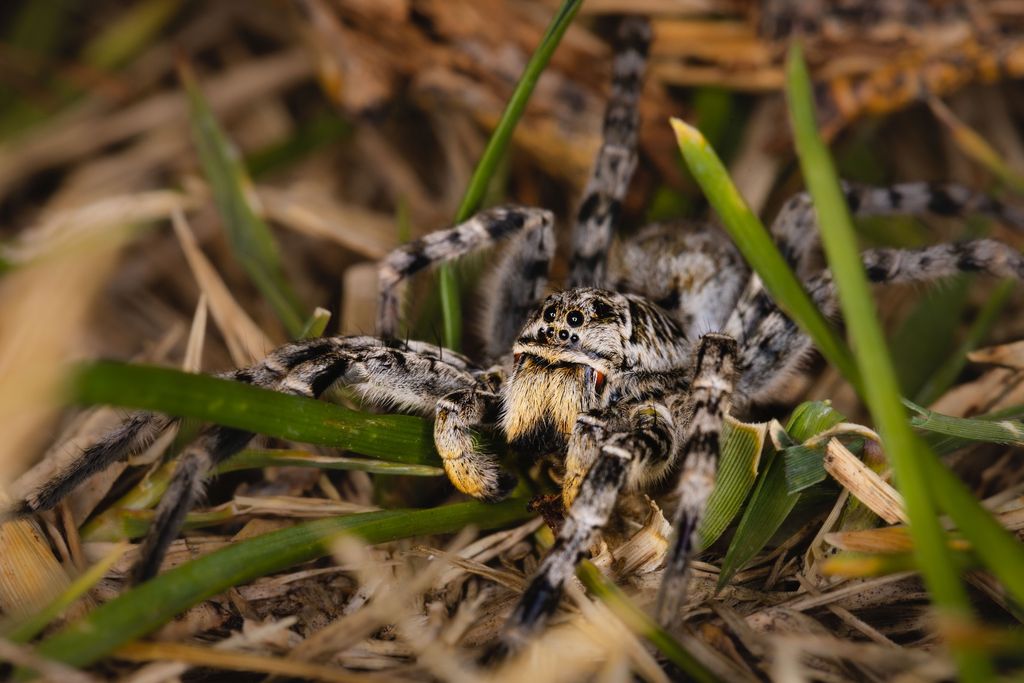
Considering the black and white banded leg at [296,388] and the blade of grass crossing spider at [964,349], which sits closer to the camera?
the black and white banded leg at [296,388]

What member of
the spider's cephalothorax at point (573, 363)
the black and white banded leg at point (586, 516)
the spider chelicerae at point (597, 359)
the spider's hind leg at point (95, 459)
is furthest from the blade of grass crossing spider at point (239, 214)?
the black and white banded leg at point (586, 516)

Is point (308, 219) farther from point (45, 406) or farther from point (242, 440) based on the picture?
point (45, 406)

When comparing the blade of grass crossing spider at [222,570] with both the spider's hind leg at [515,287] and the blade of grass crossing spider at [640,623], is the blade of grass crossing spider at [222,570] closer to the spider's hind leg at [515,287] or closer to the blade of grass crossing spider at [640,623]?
the blade of grass crossing spider at [640,623]

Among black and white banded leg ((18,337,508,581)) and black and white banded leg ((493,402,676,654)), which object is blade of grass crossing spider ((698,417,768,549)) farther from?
black and white banded leg ((18,337,508,581))

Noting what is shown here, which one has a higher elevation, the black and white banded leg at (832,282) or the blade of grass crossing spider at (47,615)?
the black and white banded leg at (832,282)

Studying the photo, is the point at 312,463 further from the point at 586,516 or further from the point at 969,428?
the point at 969,428

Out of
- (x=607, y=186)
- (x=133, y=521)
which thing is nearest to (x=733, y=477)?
(x=607, y=186)
